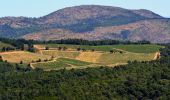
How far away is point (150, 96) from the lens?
16688cm

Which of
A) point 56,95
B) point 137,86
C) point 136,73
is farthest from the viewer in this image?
point 136,73

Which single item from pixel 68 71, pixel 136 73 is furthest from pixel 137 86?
pixel 68 71

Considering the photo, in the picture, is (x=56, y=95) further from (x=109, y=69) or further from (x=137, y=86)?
(x=109, y=69)

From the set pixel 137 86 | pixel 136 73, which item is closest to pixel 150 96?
pixel 137 86

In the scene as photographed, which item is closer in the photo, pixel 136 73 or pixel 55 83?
pixel 55 83

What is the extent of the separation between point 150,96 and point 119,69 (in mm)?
31789

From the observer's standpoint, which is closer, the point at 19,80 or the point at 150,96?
the point at 150,96

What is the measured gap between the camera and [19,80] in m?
180

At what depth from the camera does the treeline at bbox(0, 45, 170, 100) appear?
16050 centimetres

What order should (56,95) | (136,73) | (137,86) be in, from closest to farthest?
(56,95)
(137,86)
(136,73)

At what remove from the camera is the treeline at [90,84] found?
160500 mm

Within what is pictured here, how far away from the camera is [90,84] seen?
170m

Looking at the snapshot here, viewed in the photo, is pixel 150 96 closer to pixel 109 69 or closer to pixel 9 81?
pixel 109 69

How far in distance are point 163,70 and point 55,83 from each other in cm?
→ 4035
